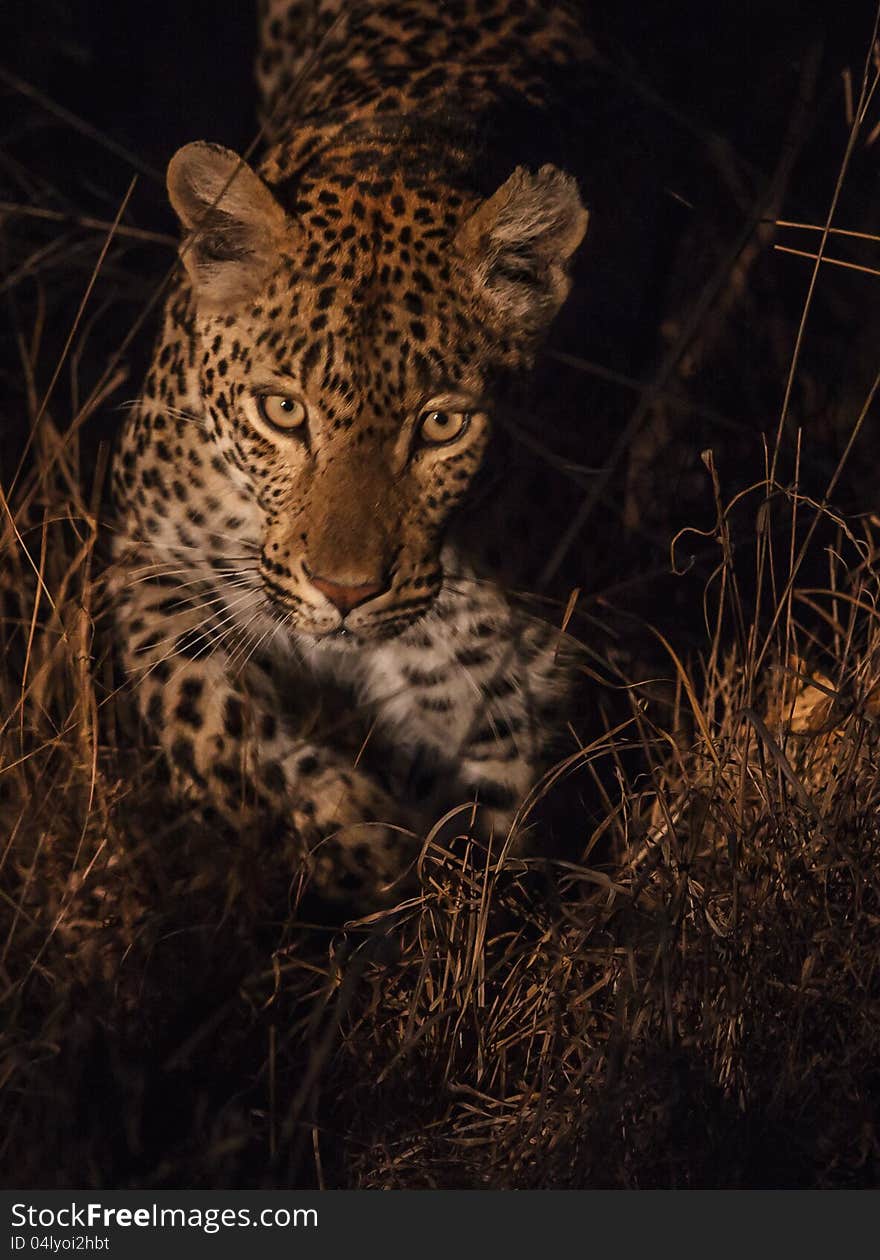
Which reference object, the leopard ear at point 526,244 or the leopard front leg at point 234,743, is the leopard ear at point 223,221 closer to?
the leopard ear at point 526,244

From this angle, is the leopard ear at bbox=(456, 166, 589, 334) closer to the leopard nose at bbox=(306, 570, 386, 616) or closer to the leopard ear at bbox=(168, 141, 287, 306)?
the leopard ear at bbox=(168, 141, 287, 306)

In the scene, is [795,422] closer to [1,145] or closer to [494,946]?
[494,946]

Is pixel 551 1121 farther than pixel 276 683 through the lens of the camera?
No

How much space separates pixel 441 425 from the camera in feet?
13.2

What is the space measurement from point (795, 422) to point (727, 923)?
256 cm

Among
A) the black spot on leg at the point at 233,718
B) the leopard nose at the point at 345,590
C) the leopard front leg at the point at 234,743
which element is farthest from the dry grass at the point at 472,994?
the leopard nose at the point at 345,590

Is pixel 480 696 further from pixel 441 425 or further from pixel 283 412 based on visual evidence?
pixel 283 412

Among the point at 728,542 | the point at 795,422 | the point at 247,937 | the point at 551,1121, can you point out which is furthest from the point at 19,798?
the point at 795,422

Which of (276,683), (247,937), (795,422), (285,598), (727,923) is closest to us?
(727,923)

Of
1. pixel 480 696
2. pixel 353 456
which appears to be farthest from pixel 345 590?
pixel 480 696

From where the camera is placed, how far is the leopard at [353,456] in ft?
12.8

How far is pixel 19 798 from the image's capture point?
381 centimetres

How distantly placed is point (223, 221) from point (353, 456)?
644 millimetres

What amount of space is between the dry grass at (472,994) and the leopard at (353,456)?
0.24m
